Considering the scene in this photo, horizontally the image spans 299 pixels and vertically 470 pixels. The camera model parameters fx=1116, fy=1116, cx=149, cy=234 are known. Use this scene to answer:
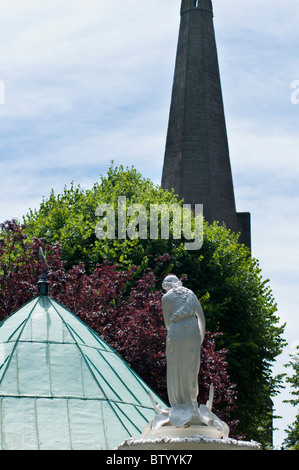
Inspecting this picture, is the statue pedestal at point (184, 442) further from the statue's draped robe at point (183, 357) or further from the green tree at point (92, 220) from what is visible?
the green tree at point (92, 220)

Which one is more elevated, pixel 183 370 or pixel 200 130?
pixel 200 130

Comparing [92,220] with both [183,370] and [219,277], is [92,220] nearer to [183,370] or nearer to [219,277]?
[219,277]

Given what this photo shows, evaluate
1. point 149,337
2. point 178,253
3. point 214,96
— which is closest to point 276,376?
point 178,253

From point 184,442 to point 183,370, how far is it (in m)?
1.37

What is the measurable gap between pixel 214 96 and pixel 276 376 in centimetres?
2321

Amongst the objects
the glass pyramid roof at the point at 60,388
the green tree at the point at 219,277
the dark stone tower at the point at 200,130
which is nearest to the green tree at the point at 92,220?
the green tree at the point at 219,277

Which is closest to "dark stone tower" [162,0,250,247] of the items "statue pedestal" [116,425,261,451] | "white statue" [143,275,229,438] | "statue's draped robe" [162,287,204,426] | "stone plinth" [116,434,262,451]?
"white statue" [143,275,229,438]

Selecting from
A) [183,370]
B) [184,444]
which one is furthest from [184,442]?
[183,370]

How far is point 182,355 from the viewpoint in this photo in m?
17.9

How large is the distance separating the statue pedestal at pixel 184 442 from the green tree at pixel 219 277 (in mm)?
25980

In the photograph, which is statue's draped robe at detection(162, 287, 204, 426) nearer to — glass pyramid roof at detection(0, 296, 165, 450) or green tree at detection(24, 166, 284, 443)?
glass pyramid roof at detection(0, 296, 165, 450)

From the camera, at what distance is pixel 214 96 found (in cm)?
6669
